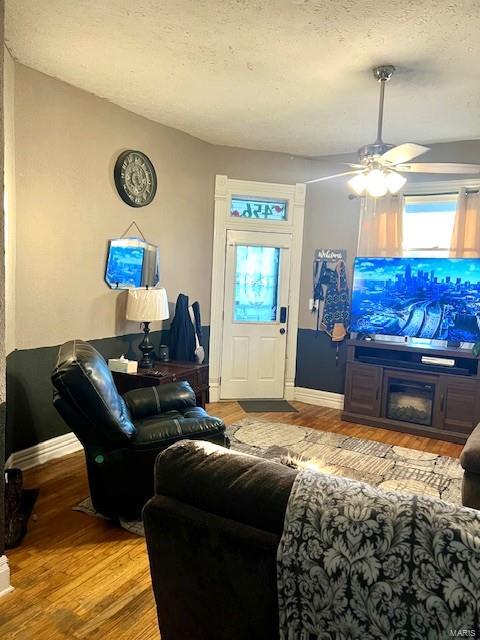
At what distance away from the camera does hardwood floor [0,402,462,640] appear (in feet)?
6.32

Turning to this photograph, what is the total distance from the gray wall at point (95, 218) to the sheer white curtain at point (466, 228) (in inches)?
17.7

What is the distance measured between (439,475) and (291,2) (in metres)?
3.31

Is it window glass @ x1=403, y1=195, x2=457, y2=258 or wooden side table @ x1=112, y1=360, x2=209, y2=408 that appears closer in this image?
wooden side table @ x1=112, y1=360, x2=209, y2=408

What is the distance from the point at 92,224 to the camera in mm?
3918

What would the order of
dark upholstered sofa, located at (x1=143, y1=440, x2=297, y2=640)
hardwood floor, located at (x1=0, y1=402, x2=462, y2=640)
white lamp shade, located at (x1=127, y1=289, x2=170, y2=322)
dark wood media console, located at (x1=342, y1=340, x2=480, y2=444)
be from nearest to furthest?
dark upholstered sofa, located at (x1=143, y1=440, x2=297, y2=640), hardwood floor, located at (x1=0, y1=402, x2=462, y2=640), white lamp shade, located at (x1=127, y1=289, x2=170, y2=322), dark wood media console, located at (x1=342, y1=340, x2=480, y2=444)

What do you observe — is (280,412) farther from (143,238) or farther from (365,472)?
(143,238)

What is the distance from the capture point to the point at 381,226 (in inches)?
198

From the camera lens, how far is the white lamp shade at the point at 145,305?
157 inches

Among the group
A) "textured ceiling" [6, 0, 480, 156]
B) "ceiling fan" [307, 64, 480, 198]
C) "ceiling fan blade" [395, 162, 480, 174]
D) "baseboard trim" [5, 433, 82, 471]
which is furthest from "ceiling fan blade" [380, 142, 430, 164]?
"baseboard trim" [5, 433, 82, 471]

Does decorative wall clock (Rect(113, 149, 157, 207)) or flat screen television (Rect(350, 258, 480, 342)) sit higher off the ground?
decorative wall clock (Rect(113, 149, 157, 207))

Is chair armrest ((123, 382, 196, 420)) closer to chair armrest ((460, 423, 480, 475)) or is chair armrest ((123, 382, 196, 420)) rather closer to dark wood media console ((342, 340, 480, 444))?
chair armrest ((460, 423, 480, 475))

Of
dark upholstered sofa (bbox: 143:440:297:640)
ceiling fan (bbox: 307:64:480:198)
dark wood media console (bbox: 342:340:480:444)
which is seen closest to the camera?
dark upholstered sofa (bbox: 143:440:297:640)

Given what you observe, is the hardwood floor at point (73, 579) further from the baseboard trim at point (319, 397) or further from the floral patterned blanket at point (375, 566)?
the baseboard trim at point (319, 397)

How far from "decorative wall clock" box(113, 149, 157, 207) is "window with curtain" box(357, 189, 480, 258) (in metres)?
2.30
